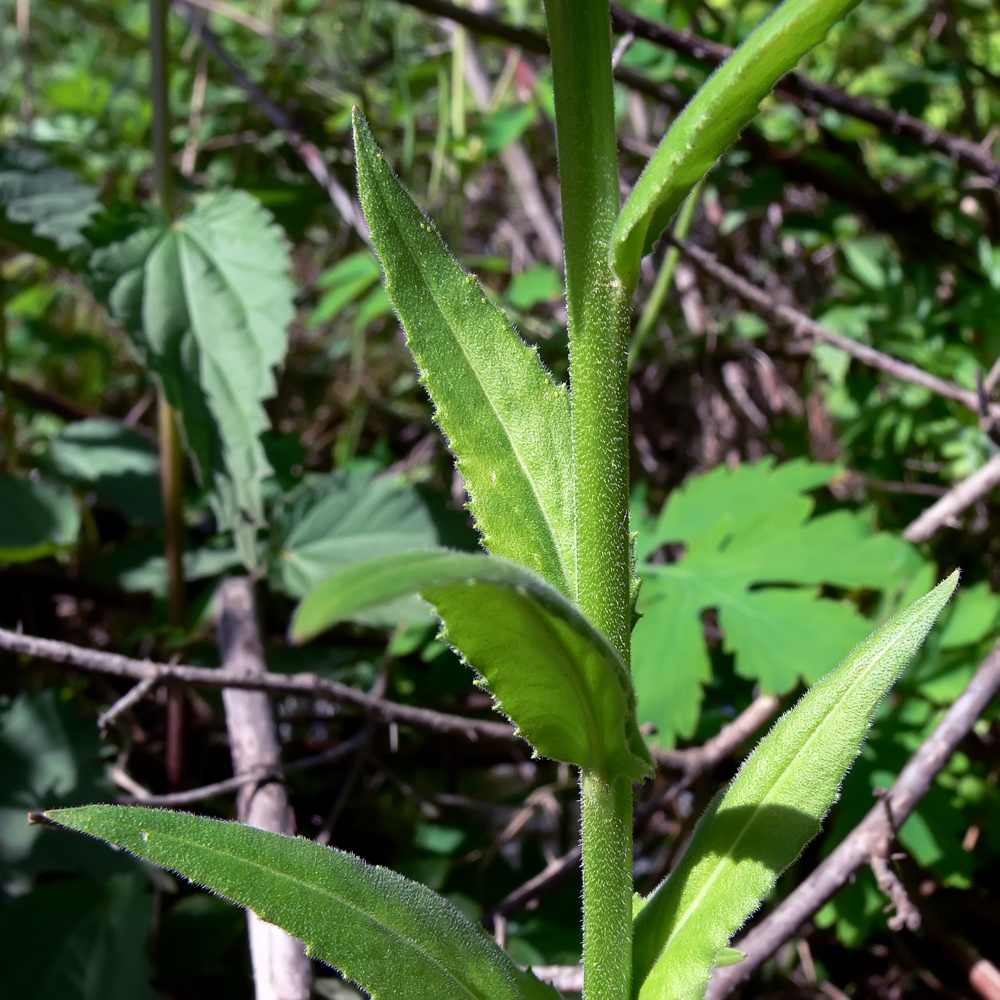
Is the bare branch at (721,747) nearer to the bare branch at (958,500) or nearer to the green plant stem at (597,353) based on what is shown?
the bare branch at (958,500)

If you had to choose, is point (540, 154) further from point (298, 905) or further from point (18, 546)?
point (298, 905)

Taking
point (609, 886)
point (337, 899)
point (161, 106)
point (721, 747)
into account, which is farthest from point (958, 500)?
point (161, 106)

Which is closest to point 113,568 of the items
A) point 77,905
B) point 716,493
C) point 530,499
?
point 77,905

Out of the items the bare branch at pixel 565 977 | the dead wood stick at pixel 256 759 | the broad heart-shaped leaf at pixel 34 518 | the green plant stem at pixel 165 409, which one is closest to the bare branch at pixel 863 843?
the bare branch at pixel 565 977

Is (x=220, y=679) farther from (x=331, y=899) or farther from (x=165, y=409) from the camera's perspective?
(x=165, y=409)

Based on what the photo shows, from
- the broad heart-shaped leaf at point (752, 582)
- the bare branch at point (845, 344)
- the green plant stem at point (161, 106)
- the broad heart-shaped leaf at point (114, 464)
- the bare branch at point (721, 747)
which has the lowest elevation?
the bare branch at point (721, 747)

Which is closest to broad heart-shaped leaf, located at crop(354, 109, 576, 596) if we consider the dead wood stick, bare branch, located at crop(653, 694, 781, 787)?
the dead wood stick
